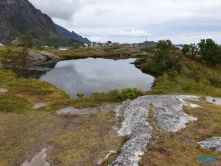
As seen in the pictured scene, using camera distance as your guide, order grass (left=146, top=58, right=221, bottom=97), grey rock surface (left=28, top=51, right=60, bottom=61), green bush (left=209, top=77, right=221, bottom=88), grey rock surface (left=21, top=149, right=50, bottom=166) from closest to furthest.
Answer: grey rock surface (left=21, top=149, right=50, bottom=166), grass (left=146, top=58, right=221, bottom=97), green bush (left=209, top=77, right=221, bottom=88), grey rock surface (left=28, top=51, right=60, bottom=61)

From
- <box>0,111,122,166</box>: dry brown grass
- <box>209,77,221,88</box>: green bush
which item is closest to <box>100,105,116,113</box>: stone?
<box>0,111,122,166</box>: dry brown grass

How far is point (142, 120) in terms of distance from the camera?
21.5m

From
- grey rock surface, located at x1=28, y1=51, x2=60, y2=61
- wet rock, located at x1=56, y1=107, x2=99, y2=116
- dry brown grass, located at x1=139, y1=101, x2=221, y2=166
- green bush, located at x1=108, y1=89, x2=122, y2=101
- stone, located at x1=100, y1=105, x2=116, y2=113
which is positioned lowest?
wet rock, located at x1=56, y1=107, x2=99, y2=116

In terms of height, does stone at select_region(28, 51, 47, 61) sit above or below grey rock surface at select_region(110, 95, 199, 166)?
above

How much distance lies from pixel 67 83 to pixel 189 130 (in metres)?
45.6

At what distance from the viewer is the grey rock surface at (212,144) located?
52.9 feet

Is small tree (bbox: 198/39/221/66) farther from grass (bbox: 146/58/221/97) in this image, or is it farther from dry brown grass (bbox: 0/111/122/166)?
dry brown grass (bbox: 0/111/122/166)


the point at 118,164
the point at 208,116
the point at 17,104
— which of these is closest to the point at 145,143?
the point at 118,164

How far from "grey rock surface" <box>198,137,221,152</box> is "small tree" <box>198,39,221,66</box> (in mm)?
63845

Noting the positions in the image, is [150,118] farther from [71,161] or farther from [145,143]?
[71,161]

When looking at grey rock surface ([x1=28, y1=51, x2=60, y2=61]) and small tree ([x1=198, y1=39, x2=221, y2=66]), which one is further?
grey rock surface ([x1=28, y1=51, x2=60, y2=61])

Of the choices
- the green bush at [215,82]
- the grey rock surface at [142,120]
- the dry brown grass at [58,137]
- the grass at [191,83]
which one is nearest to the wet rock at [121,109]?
the grey rock surface at [142,120]

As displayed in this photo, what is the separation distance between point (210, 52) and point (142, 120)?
218 feet

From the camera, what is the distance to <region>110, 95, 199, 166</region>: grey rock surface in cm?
1573
